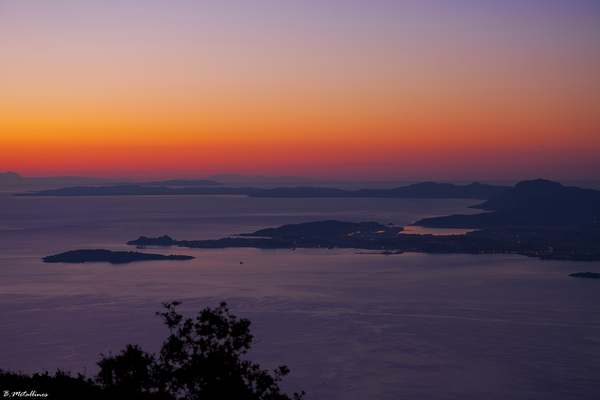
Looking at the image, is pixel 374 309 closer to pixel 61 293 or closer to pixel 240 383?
pixel 61 293

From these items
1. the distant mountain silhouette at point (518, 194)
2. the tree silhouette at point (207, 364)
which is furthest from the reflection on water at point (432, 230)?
the tree silhouette at point (207, 364)

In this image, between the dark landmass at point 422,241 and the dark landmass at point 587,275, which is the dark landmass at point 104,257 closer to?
the dark landmass at point 422,241

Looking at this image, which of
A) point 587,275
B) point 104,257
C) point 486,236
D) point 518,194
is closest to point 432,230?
point 486,236

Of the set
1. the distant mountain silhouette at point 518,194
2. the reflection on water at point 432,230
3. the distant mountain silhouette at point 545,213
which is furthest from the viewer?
the distant mountain silhouette at point 518,194

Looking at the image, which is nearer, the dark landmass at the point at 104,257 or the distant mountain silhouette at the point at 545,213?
the dark landmass at the point at 104,257

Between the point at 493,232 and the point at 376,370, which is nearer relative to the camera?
the point at 376,370

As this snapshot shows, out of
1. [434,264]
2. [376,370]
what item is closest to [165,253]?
[434,264]

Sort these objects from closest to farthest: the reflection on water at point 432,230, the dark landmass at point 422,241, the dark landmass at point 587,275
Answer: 1. the dark landmass at point 587,275
2. the dark landmass at point 422,241
3. the reflection on water at point 432,230
